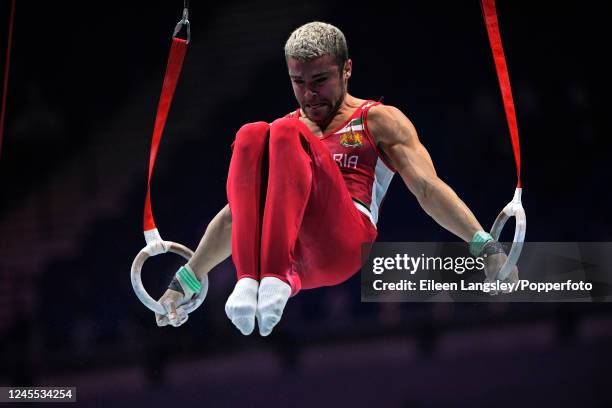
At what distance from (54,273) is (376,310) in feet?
5.58

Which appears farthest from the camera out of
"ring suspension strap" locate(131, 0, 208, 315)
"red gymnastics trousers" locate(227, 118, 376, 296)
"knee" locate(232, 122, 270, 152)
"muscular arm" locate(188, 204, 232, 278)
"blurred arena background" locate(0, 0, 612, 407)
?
"blurred arena background" locate(0, 0, 612, 407)

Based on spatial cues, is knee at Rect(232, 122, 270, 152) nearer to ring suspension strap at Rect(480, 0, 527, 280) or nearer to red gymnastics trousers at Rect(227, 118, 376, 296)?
red gymnastics trousers at Rect(227, 118, 376, 296)

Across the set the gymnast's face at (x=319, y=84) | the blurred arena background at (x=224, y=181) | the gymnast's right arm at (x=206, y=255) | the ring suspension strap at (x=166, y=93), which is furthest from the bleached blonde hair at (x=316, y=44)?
the blurred arena background at (x=224, y=181)

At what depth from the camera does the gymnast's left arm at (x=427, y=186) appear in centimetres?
296

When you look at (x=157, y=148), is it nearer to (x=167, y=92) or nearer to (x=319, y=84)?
(x=167, y=92)

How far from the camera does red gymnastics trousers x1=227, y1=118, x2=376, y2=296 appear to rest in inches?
102

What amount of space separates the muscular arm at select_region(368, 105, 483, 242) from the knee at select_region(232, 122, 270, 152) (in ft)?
1.88

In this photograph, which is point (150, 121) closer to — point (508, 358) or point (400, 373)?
point (400, 373)

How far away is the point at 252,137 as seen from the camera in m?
2.71

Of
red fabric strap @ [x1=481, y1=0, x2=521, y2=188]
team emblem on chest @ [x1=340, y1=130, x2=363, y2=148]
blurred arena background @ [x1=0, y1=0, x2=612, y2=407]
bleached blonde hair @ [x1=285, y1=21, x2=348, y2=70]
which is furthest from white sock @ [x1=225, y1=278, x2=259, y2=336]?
blurred arena background @ [x1=0, y1=0, x2=612, y2=407]

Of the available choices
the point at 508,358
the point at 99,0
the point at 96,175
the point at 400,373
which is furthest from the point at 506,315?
the point at 99,0

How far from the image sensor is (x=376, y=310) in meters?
4.28

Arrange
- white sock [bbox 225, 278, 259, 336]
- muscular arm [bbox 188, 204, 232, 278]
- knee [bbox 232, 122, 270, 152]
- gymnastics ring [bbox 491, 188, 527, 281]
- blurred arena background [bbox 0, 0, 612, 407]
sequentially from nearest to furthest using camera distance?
1. white sock [bbox 225, 278, 259, 336]
2. knee [bbox 232, 122, 270, 152]
3. gymnastics ring [bbox 491, 188, 527, 281]
4. muscular arm [bbox 188, 204, 232, 278]
5. blurred arena background [bbox 0, 0, 612, 407]

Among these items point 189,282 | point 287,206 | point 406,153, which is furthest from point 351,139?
point 189,282
